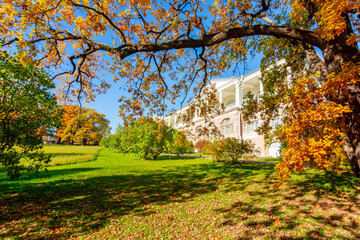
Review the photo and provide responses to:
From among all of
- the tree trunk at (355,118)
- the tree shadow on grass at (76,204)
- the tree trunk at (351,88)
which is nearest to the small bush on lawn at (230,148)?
the tree shadow on grass at (76,204)

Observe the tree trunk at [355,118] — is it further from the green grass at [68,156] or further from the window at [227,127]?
the window at [227,127]

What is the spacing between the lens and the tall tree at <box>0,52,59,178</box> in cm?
490

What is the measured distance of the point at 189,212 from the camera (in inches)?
185

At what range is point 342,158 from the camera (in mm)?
7699

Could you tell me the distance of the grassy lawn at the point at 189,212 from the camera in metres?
3.64

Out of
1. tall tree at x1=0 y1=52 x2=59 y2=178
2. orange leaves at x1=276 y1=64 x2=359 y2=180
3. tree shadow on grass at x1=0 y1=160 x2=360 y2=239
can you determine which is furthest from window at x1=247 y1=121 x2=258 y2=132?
tall tree at x1=0 y1=52 x2=59 y2=178

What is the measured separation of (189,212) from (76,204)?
388 centimetres

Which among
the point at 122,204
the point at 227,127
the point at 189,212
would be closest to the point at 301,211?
the point at 189,212

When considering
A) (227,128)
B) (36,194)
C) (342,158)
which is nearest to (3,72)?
(36,194)

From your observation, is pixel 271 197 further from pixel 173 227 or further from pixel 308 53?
pixel 308 53

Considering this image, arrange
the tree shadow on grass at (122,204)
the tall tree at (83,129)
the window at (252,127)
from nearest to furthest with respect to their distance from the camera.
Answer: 1. the tree shadow on grass at (122,204)
2. the window at (252,127)
3. the tall tree at (83,129)

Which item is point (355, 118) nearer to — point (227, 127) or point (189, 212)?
point (189, 212)

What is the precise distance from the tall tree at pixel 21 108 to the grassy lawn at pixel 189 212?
6.60 ft

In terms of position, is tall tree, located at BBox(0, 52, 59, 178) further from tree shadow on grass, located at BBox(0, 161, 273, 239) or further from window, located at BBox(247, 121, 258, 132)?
window, located at BBox(247, 121, 258, 132)
